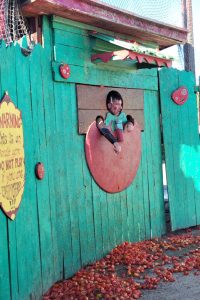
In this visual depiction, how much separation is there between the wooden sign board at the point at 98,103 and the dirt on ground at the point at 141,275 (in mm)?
1569

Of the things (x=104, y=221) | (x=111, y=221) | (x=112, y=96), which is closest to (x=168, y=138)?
(x=112, y=96)

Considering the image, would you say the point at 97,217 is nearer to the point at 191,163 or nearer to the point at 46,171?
the point at 46,171

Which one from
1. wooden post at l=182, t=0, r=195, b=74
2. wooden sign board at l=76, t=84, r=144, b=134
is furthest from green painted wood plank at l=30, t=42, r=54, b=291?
wooden post at l=182, t=0, r=195, b=74

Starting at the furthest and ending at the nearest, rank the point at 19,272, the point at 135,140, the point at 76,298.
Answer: the point at 135,140, the point at 76,298, the point at 19,272

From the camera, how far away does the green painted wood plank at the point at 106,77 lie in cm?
517

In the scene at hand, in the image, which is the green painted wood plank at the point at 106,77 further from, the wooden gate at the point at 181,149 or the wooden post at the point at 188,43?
the wooden post at the point at 188,43

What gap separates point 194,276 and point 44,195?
1.84 meters

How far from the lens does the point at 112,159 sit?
5.68m

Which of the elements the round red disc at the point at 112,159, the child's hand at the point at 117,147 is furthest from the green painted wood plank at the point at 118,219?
the child's hand at the point at 117,147

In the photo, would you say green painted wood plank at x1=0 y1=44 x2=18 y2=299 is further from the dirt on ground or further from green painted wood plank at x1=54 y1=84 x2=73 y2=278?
green painted wood plank at x1=54 y1=84 x2=73 y2=278

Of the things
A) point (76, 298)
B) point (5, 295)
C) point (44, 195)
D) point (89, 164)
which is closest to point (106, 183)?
point (89, 164)

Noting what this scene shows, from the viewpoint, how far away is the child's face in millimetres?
5727

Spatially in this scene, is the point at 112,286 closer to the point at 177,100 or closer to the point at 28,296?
the point at 28,296

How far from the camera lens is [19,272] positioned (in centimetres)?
387
